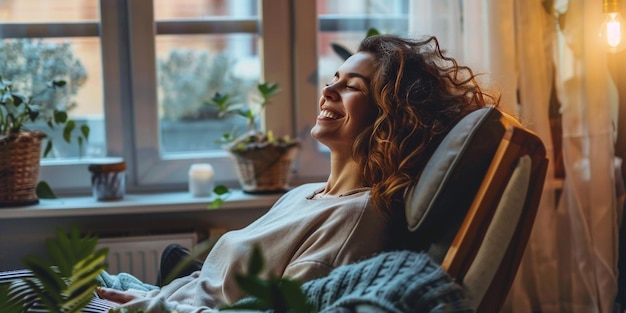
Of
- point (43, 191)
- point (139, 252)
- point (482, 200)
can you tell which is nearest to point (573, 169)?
point (482, 200)

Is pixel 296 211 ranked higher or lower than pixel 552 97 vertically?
lower

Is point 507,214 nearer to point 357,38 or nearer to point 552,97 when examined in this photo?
point 552,97

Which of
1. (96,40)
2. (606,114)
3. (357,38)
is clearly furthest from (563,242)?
(96,40)

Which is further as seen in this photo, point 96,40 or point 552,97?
point 96,40

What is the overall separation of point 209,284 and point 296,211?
0.26 metres

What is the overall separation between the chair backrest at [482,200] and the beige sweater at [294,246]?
0.42 feet

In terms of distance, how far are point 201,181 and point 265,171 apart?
215 mm

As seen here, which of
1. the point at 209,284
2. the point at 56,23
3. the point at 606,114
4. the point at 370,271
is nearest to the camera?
the point at 370,271

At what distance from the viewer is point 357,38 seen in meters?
2.65

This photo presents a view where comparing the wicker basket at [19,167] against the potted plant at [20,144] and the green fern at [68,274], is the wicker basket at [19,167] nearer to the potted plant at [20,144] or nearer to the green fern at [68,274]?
the potted plant at [20,144]

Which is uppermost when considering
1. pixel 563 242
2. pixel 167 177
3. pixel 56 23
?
pixel 56 23

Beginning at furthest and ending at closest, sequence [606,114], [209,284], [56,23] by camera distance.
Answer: [56,23] < [606,114] < [209,284]

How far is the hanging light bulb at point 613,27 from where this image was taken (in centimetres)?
Result: 211

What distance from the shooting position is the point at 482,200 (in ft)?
4.53
